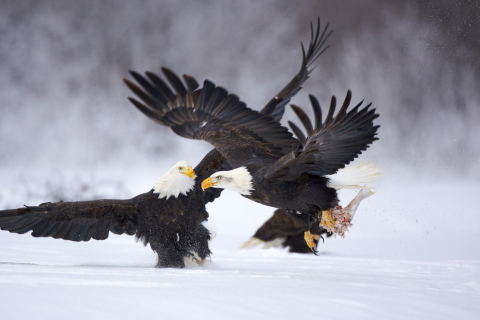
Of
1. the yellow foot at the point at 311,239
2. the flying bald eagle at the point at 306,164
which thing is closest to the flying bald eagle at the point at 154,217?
the flying bald eagle at the point at 306,164

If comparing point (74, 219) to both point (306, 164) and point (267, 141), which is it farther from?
point (306, 164)

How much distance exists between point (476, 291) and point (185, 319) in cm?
190

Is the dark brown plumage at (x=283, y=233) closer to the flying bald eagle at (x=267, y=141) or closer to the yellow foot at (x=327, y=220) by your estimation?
the flying bald eagle at (x=267, y=141)

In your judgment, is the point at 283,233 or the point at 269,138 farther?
the point at 283,233

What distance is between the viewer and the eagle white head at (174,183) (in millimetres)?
3705

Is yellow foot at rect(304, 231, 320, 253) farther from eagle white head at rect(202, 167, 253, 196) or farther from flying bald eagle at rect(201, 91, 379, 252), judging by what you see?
eagle white head at rect(202, 167, 253, 196)

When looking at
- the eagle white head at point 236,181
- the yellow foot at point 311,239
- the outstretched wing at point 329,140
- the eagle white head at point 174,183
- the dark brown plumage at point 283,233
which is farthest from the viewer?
the dark brown plumage at point 283,233

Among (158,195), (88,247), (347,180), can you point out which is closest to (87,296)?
(158,195)

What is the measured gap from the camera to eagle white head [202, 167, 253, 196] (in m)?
3.31

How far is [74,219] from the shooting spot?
3652 mm

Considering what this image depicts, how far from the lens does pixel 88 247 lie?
16.4 feet

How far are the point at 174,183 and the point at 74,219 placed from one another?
812 millimetres

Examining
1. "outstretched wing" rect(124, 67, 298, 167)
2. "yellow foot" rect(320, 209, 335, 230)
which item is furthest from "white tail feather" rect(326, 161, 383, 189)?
"outstretched wing" rect(124, 67, 298, 167)

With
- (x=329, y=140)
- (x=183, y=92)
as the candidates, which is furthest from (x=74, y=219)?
(x=329, y=140)
